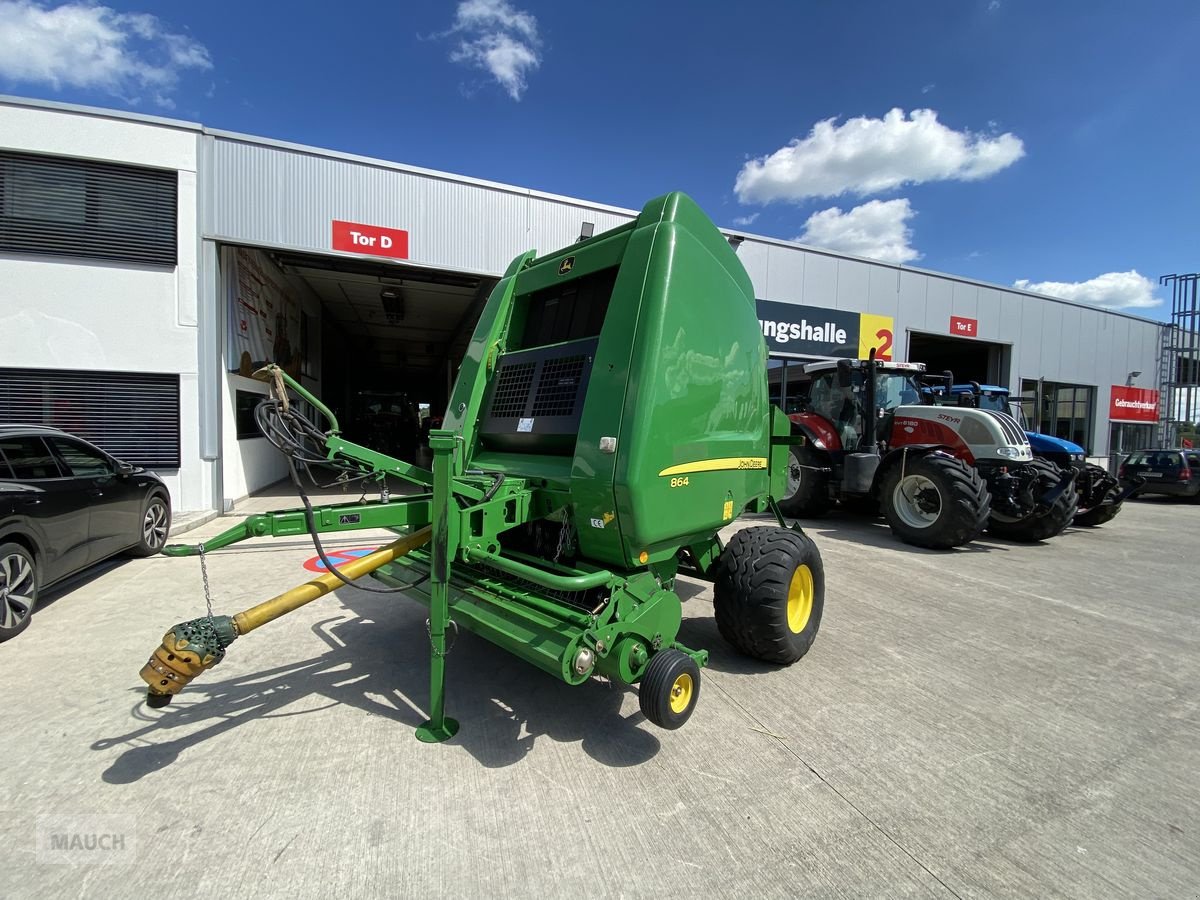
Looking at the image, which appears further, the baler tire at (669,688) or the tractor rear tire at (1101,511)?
the tractor rear tire at (1101,511)

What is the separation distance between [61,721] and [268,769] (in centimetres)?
137

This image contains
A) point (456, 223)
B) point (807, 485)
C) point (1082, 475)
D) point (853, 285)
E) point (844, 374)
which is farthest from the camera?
point (853, 285)

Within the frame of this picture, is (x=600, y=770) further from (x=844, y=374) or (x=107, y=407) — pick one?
(x=107, y=407)

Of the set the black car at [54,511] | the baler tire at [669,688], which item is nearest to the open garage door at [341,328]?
the black car at [54,511]

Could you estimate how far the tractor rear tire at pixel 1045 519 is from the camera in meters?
7.41

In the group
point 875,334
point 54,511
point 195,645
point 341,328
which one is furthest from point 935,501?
point 341,328

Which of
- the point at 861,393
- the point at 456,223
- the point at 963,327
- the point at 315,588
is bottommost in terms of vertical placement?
the point at 315,588

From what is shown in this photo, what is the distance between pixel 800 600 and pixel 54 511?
5.82 metres

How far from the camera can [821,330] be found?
44.4 feet

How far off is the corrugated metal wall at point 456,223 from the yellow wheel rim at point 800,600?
8143 millimetres

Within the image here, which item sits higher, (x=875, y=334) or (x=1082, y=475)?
(x=875, y=334)

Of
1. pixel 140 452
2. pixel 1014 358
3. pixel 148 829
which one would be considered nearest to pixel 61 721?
pixel 148 829

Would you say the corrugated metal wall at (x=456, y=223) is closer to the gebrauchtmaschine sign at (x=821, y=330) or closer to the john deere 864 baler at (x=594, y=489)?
the gebrauchtmaschine sign at (x=821, y=330)

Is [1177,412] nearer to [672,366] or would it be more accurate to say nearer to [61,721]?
[672,366]
